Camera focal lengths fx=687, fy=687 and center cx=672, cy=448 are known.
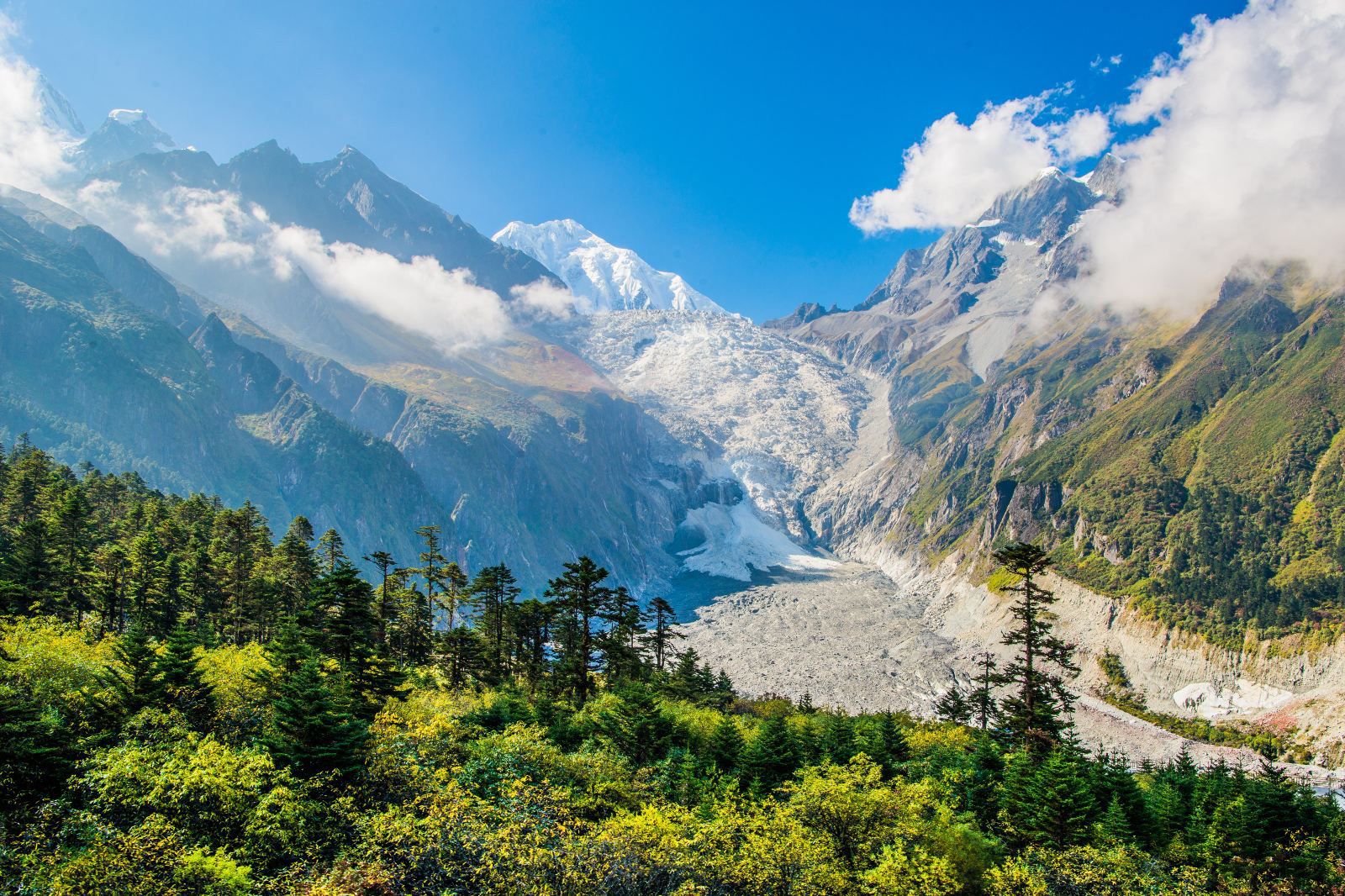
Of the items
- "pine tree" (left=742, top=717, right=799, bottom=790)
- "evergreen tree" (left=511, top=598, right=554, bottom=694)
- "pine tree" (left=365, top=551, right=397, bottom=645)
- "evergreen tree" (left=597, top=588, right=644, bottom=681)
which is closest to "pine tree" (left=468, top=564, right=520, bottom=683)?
"evergreen tree" (left=511, top=598, right=554, bottom=694)

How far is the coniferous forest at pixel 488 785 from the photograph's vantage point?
2256 cm

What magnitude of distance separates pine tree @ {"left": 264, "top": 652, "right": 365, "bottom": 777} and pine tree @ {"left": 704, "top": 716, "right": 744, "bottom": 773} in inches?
1001

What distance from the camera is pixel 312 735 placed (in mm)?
27547

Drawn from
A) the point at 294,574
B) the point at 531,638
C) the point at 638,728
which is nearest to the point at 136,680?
the point at 638,728

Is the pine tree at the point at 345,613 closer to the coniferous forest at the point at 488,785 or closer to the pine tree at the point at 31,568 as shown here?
the coniferous forest at the point at 488,785

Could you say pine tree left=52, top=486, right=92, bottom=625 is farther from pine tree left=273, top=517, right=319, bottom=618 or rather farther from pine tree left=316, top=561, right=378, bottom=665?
pine tree left=316, top=561, right=378, bottom=665

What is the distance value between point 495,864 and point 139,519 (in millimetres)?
79905

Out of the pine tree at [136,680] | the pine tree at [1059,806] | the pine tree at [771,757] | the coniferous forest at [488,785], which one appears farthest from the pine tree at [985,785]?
the pine tree at [136,680]

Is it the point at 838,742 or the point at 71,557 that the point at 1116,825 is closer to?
the point at 838,742

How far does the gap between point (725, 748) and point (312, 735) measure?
28.3 m

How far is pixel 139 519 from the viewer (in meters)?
79.7

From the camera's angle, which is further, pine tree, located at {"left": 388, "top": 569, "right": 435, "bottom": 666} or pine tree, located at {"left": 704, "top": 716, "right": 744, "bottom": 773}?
pine tree, located at {"left": 388, "top": 569, "right": 435, "bottom": 666}

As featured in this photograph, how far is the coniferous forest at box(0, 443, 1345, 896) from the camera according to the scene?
22562 millimetres

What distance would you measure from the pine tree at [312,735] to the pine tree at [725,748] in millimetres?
25431
